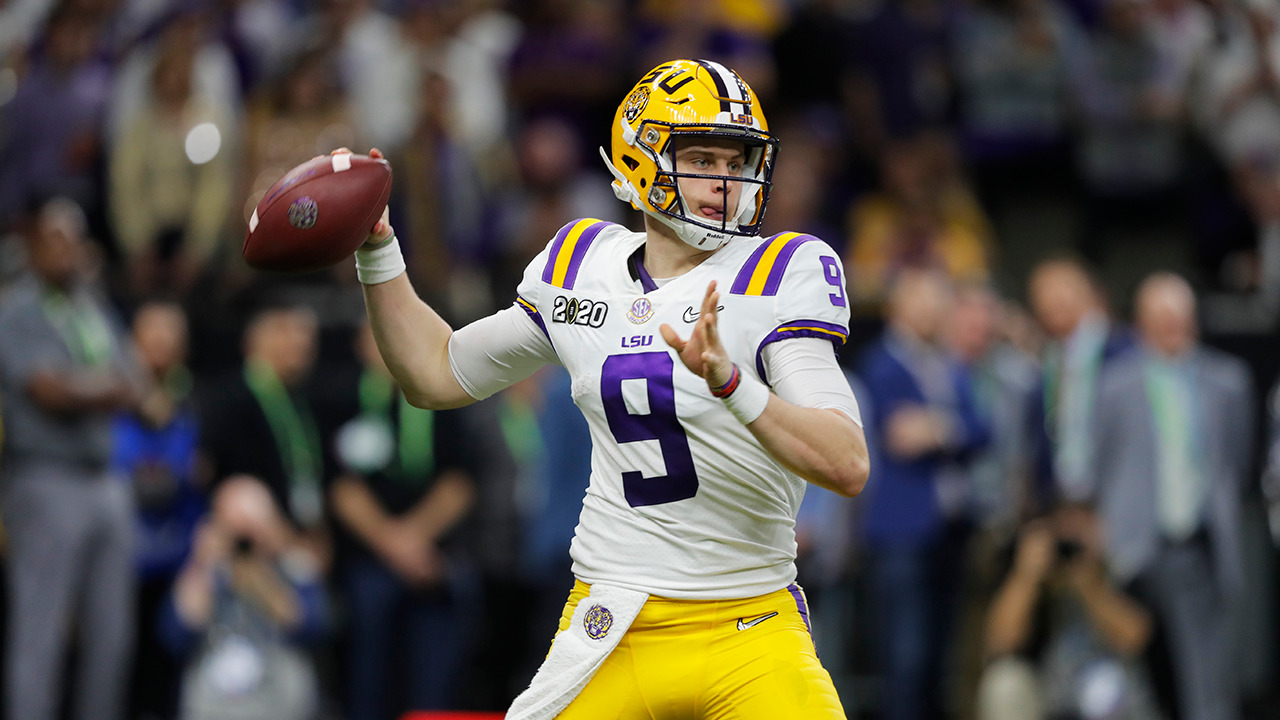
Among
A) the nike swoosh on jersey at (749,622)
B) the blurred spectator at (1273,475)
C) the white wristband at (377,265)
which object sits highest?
the white wristband at (377,265)

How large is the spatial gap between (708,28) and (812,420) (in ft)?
22.5

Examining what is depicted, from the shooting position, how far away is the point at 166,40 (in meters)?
8.24

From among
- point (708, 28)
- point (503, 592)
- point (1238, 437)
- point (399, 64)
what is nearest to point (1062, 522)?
point (1238, 437)

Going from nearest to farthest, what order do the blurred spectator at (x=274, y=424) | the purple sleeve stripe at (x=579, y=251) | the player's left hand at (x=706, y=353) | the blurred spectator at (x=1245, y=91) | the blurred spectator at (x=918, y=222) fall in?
1. the player's left hand at (x=706, y=353)
2. the purple sleeve stripe at (x=579, y=251)
3. the blurred spectator at (x=274, y=424)
4. the blurred spectator at (x=918, y=222)
5. the blurred spectator at (x=1245, y=91)

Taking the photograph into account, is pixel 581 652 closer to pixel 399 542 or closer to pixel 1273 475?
pixel 399 542

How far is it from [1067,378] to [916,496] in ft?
3.00

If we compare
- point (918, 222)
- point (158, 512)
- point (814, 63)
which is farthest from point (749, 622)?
point (814, 63)

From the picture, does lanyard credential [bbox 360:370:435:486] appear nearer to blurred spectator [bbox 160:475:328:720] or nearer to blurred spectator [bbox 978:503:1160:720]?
blurred spectator [bbox 160:475:328:720]

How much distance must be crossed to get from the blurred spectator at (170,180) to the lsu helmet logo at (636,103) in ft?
16.3

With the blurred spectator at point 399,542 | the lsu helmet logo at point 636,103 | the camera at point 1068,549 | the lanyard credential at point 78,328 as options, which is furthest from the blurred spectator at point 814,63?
the lsu helmet logo at point 636,103

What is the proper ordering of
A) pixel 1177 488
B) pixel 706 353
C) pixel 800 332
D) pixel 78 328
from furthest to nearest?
pixel 1177 488
pixel 78 328
pixel 800 332
pixel 706 353

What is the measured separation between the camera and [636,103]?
3471 millimetres

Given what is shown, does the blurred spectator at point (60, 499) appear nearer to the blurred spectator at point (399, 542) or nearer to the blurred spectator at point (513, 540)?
the blurred spectator at point (399, 542)

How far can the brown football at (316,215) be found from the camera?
Result: 3432mm
